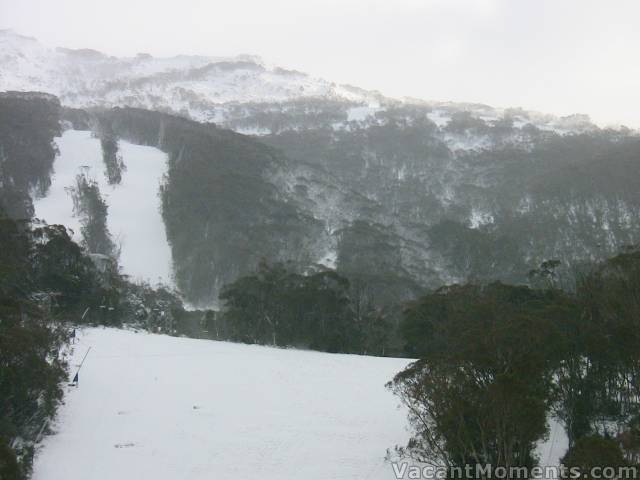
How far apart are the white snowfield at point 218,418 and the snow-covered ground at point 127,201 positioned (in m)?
56.0

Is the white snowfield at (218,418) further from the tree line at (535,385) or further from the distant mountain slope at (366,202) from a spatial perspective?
the distant mountain slope at (366,202)

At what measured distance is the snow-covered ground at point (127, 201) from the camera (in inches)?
3625

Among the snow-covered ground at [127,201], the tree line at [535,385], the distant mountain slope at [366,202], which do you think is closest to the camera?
the tree line at [535,385]

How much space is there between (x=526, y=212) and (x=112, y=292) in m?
102

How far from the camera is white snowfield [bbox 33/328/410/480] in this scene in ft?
69.1

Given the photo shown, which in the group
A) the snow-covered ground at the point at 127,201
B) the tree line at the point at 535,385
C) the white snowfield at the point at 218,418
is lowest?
the white snowfield at the point at 218,418

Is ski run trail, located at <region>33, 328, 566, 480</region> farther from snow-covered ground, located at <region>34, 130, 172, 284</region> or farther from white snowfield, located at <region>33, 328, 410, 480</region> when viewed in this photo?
snow-covered ground, located at <region>34, 130, 172, 284</region>

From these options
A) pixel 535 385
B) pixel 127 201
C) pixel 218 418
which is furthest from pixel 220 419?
pixel 127 201

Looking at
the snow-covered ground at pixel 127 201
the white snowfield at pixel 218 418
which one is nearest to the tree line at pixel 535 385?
the white snowfield at pixel 218 418

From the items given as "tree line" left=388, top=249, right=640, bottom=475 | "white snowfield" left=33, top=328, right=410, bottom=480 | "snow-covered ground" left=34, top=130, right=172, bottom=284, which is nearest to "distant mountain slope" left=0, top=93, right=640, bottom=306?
"snow-covered ground" left=34, top=130, right=172, bottom=284

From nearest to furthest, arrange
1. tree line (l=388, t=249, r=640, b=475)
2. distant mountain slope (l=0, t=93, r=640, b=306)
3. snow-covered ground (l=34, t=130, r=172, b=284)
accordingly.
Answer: tree line (l=388, t=249, r=640, b=475) < snow-covered ground (l=34, t=130, r=172, b=284) < distant mountain slope (l=0, t=93, r=640, b=306)

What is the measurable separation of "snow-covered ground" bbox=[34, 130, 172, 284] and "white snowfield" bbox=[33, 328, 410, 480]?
56.0 meters

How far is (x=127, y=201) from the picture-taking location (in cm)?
10569

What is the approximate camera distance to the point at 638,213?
392 ft
